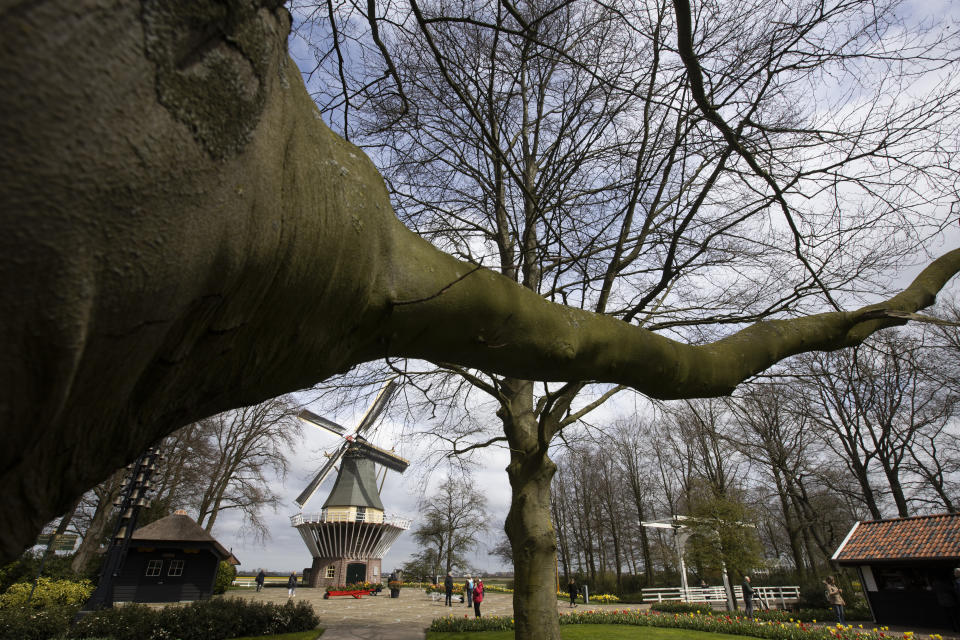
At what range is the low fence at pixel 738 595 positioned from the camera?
64.2 feet

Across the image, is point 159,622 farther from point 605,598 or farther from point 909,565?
point 605,598

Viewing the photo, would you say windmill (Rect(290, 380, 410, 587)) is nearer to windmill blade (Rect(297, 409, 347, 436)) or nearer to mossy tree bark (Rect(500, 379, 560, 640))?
windmill blade (Rect(297, 409, 347, 436))

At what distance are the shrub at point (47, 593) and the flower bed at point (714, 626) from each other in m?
9.22

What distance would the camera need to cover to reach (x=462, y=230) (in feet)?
25.5

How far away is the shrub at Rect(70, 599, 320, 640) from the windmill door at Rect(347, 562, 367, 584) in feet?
59.4

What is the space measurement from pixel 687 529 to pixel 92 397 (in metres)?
21.8

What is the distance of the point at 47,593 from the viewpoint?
12.1m

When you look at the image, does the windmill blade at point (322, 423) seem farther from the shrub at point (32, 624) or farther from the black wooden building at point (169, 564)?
the shrub at point (32, 624)

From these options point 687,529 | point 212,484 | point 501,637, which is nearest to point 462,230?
point 501,637

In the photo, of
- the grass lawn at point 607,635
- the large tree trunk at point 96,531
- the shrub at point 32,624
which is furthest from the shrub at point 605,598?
the shrub at point 32,624

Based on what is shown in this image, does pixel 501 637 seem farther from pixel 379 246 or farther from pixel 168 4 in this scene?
pixel 168 4

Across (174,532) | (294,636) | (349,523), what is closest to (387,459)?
(349,523)

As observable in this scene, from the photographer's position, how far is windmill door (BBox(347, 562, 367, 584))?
27734 mm

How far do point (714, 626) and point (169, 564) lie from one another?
1865 cm
